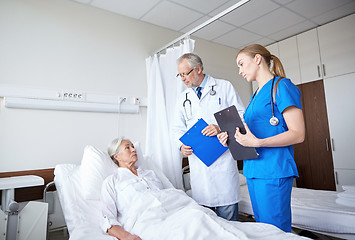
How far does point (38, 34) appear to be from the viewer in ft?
7.17

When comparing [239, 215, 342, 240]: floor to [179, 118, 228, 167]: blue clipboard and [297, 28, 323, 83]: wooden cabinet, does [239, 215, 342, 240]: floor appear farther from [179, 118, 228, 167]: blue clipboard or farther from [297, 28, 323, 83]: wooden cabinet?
[297, 28, 323, 83]: wooden cabinet

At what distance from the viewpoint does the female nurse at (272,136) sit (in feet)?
3.53

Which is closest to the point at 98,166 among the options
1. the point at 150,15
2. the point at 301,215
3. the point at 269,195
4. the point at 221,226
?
the point at 221,226

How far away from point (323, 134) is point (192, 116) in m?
2.33

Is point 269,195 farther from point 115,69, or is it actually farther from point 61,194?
point 115,69

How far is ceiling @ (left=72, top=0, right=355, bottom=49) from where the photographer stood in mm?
2537

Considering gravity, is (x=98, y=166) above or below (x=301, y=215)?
above

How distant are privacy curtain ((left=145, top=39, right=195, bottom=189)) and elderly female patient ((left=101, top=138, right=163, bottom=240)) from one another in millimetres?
462

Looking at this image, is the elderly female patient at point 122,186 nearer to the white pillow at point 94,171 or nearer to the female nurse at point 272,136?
the white pillow at point 94,171

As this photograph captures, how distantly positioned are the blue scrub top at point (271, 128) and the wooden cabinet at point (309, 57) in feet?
8.53

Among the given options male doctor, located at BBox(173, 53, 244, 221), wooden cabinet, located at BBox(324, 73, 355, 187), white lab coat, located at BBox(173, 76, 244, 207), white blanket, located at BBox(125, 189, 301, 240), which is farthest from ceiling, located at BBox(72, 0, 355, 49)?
white blanket, located at BBox(125, 189, 301, 240)

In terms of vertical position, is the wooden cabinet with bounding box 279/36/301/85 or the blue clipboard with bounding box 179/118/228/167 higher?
the wooden cabinet with bounding box 279/36/301/85

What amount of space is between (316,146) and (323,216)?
5.97 feet

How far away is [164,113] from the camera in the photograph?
2404 mm
